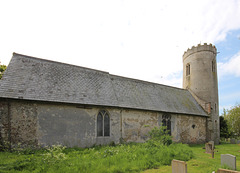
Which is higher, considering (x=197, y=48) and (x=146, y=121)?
(x=197, y=48)

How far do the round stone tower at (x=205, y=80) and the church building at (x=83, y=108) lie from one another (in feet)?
1.79

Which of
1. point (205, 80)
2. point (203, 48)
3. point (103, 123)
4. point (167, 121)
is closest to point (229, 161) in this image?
point (103, 123)

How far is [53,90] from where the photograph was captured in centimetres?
1222

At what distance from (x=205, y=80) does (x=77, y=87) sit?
1909cm

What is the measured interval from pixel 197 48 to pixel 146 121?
51.6ft

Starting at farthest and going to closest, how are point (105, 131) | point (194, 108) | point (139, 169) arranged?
point (194, 108), point (105, 131), point (139, 169)

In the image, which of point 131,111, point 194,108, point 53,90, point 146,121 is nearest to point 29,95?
point 53,90

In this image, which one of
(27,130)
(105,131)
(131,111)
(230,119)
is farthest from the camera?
(230,119)

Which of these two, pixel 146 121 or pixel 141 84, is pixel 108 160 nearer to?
pixel 146 121

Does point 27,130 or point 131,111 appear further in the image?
point 131,111

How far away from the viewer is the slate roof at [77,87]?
1136 centimetres

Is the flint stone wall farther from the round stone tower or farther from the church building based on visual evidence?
the round stone tower

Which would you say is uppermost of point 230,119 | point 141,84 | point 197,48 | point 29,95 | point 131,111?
point 197,48

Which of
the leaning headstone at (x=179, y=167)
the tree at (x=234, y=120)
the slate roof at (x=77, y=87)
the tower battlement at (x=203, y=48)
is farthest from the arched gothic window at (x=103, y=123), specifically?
the tree at (x=234, y=120)
